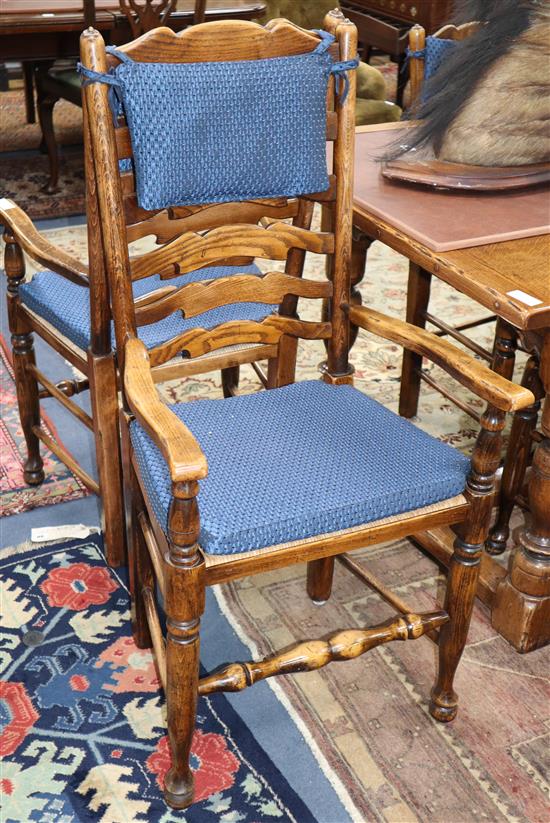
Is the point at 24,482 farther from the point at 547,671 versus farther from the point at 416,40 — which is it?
the point at 416,40

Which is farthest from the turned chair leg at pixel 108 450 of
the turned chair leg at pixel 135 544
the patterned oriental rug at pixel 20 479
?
the patterned oriental rug at pixel 20 479

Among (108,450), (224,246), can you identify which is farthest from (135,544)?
(224,246)

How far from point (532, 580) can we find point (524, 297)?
69 cm

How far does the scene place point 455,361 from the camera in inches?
65.7

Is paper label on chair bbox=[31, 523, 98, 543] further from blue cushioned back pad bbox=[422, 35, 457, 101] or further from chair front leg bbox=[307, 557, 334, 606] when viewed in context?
blue cushioned back pad bbox=[422, 35, 457, 101]

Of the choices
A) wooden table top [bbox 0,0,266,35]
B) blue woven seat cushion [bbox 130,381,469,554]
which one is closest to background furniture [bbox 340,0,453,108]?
wooden table top [bbox 0,0,266,35]

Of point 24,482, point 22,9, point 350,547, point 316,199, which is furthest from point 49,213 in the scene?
point 350,547

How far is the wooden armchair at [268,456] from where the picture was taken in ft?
5.03

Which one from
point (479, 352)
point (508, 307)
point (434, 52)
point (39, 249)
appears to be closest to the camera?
point (508, 307)

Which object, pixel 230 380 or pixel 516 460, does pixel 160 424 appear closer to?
pixel 516 460

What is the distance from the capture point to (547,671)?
6.77ft

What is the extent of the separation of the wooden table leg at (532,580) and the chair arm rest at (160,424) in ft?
2.71

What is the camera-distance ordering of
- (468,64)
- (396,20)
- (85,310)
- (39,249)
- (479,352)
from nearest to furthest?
(468,64) < (39,249) < (85,310) < (479,352) < (396,20)

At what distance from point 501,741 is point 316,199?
115cm
